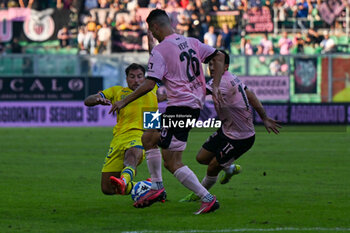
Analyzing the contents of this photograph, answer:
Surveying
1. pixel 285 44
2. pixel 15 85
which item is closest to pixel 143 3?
pixel 285 44

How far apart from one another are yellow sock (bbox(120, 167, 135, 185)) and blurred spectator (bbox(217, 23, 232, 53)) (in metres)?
22.0

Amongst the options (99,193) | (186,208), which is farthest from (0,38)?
(186,208)

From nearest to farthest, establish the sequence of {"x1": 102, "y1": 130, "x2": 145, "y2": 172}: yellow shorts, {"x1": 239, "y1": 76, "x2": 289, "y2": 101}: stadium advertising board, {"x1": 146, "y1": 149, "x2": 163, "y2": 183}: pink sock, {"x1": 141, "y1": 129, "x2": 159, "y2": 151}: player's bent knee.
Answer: {"x1": 141, "y1": 129, "x2": 159, "y2": 151}: player's bent knee
{"x1": 146, "y1": 149, "x2": 163, "y2": 183}: pink sock
{"x1": 102, "y1": 130, "x2": 145, "y2": 172}: yellow shorts
{"x1": 239, "y1": 76, "x2": 289, "y2": 101}: stadium advertising board

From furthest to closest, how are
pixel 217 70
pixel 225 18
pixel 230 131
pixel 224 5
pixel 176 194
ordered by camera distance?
pixel 224 5, pixel 225 18, pixel 176 194, pixel 230 131, pixel 217 70

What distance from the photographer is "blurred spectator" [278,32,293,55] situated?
31328 mm

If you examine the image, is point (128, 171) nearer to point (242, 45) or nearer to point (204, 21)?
point (242, 45)

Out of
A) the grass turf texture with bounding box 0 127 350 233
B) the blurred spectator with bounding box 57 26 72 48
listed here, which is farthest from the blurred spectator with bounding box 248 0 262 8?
the grass turf texture with bounding box 0 127 350 233

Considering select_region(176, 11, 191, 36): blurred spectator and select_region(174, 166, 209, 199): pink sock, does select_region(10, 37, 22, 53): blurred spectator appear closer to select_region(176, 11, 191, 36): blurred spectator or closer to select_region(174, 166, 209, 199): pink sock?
select_region(176, 11, 191, 36): blurred spectator

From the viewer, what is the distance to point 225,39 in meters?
31.4

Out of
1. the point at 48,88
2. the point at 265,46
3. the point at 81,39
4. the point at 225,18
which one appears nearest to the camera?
the point at 48,88

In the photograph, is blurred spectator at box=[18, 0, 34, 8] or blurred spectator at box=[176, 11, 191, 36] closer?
blurred spectator at box=[176, 11, 191, 36]

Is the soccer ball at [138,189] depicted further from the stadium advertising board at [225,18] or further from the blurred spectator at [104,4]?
the blurred spectator at [104,4]

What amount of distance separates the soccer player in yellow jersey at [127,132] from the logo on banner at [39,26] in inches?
888

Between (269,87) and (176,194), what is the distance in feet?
59.6
